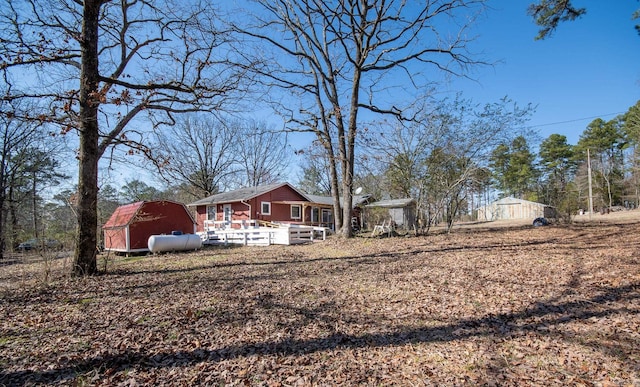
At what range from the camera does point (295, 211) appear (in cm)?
2531

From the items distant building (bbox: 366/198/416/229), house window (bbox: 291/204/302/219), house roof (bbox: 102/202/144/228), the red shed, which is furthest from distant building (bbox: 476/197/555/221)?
house roof (bbox: 102/202/144/228)

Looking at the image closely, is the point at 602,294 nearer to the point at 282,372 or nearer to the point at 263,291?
the point at 282,372

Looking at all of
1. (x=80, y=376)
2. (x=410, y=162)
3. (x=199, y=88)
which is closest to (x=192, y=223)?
(x=199, y=88)

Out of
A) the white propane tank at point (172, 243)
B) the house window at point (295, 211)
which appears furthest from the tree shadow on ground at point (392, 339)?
the house window at point (295, 211)

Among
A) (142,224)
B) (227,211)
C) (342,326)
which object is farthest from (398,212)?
(342,326)

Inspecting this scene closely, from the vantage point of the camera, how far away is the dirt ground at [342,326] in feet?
9.73

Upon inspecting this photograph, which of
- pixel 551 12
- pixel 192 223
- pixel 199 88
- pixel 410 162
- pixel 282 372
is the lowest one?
pixel 282 372

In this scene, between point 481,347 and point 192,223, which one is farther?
point 192,223

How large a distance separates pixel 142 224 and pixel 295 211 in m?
12.9

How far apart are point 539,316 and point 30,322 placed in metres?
7.03

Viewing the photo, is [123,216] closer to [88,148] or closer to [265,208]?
[88,148]

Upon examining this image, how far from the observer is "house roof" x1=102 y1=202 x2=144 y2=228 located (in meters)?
13.6

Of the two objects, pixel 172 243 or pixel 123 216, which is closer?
pixel 172 243

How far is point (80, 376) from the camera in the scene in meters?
2.96
